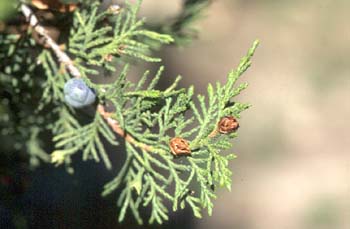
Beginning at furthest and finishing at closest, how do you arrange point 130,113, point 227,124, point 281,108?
1. point 281,108
2. point 130,113
3. point 227,124

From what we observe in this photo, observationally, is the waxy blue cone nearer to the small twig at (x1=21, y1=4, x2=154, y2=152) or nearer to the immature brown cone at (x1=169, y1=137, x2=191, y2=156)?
the small twig at (x1=21, y1=4, x2=154, y2=152)

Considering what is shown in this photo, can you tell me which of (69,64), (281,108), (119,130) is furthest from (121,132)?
(281,108)

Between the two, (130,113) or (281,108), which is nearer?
(130,113)

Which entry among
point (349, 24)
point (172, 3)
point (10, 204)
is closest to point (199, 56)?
point (172, 3)

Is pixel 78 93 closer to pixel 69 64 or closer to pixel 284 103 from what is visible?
pixel 69 64

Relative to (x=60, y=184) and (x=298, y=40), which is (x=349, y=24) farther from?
(x=60, y=184)

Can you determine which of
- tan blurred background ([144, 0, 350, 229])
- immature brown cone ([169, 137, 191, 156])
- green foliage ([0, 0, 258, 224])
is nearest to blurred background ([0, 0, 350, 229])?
tan blurred background ([144, 0, 350, 229])
